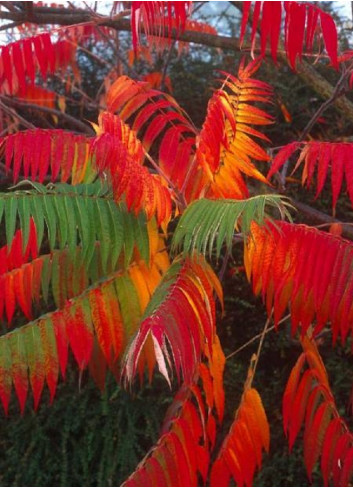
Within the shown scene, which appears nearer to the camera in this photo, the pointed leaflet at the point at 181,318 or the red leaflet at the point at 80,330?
the pointed leaflet at the point at 181,318

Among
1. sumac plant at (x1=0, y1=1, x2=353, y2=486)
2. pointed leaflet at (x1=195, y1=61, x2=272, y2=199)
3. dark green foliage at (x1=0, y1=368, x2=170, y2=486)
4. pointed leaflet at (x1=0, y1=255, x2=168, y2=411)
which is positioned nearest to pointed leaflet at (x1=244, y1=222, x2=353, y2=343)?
sumac plant at (x1=0, y1=1, x2=353, y2=486)

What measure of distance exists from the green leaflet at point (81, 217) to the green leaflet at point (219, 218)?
0.13 meters

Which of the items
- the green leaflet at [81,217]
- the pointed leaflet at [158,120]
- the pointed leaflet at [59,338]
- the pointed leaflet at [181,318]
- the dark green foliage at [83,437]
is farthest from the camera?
the dark green foliage at [83,437]

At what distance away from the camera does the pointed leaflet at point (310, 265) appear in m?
1.18

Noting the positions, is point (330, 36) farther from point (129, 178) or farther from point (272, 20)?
point (129, 178)

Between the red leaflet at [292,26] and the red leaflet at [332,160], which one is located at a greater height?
the red leaflet at [292,26]

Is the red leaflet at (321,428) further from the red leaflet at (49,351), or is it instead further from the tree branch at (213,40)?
the tree branch at (213,40)

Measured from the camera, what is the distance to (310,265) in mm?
1186

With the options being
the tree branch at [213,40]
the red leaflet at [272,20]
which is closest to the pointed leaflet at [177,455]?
the red leaflet at [272,20]

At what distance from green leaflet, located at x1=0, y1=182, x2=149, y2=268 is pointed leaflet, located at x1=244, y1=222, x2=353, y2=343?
0.20 metres

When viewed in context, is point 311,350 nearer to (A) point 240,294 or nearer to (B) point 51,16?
(A) point 240,294

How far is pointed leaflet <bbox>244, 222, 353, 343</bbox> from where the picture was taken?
1176 mm

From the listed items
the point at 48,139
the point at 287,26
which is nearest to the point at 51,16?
the point at 48,139

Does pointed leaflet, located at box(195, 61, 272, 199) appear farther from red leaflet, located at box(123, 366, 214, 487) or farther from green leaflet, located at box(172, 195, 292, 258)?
red leaflet, located at box(123, 366, 214, 487)
